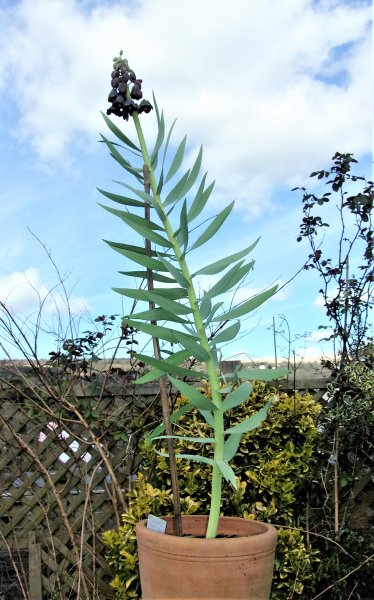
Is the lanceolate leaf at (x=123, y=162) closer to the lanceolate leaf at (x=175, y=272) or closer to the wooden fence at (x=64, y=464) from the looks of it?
the lanceolate leaf at (x=175, y=272)

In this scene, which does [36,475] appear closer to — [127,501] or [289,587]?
[127,501]

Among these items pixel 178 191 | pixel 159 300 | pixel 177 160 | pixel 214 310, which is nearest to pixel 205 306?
pixel 214 310

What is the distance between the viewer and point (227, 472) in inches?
59.2

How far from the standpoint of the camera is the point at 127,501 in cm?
305

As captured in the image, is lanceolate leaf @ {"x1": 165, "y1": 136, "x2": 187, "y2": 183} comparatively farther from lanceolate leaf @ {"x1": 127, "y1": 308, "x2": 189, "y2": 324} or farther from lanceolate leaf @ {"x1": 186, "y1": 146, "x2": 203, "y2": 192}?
lanceolate leaf @ {"x1": 127, "y1": 308, "x2": 189, "y2": 324}

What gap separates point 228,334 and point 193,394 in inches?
7.8

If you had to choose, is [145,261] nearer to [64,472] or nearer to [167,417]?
[167,417]

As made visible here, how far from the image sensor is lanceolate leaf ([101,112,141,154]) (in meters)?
1.84

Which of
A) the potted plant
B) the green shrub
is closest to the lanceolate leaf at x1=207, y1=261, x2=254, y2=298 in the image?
the potted plant

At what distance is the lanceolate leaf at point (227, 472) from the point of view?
1.47m

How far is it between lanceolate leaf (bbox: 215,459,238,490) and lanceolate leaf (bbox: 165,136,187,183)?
87 centimetres

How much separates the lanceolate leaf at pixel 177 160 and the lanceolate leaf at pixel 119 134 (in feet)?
0.41

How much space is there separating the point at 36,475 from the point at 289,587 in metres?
1.42

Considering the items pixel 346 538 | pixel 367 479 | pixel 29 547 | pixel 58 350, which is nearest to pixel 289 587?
pixel 346 538
